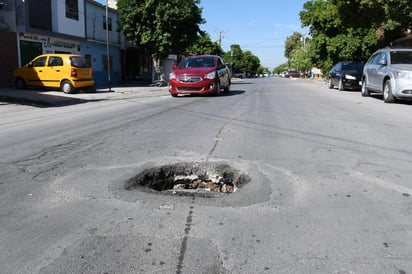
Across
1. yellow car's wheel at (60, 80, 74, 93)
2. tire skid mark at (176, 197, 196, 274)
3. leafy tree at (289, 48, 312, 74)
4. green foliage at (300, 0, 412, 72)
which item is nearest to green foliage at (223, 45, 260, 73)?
leafy tree at (289, 48, 312, 74)

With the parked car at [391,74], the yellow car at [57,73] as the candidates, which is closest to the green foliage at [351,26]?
the parked car at [391,74]

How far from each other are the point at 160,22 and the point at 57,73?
11.6 metres

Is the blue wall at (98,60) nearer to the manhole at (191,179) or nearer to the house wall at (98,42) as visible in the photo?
the house wall at (98,42)

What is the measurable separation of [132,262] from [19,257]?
82cm

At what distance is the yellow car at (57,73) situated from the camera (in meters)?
19.4

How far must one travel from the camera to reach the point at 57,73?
19.6 metres

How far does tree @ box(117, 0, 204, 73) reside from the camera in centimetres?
2934

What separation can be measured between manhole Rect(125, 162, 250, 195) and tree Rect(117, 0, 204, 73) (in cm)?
2497

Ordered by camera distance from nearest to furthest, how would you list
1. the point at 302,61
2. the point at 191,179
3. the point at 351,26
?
the point at 191,179 < the point at 351,26 < the point at 302,61

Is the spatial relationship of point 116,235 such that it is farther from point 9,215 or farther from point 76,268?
point 9,215

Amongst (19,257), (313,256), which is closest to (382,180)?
(313,256)

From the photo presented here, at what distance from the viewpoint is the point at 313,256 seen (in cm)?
303

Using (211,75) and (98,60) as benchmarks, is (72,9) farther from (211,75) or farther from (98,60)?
(211,75)

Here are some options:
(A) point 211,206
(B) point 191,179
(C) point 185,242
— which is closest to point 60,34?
(B) point 191,179
